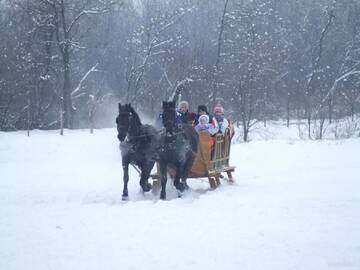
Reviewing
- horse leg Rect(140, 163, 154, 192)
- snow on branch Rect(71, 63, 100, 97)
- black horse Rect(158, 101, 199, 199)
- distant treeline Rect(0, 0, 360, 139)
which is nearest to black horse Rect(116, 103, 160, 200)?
horse leg Rect(140, 163, 154, 192)

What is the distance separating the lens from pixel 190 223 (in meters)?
6.98

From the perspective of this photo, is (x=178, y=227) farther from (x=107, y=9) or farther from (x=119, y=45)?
(x=119, y=45)

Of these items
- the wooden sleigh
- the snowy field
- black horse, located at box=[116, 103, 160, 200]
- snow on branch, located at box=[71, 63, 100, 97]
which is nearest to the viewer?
the snowy field

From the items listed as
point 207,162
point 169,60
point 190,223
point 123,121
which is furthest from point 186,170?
point 169,60

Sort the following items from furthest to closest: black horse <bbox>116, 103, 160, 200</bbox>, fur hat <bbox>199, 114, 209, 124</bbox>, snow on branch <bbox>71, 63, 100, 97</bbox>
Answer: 1. snow on branch <bbox>71, 63, 100, 97</bbox>
2. fur hat <bbox>199, 114, 209, 124</bbox>
3. black horse <bbox>116, 103, 160, 200</bbox>

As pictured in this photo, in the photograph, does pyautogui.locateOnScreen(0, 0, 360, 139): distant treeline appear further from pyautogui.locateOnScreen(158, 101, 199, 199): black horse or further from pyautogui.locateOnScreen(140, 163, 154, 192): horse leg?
pyautogui.locateOnScreen(140, 163, 154, 192): horse leg

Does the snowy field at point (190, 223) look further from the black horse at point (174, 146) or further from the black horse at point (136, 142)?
the black horse at point (136, 142)

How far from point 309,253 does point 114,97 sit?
34.8 meters

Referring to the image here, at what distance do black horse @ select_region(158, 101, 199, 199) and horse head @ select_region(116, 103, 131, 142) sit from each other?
0.78 m

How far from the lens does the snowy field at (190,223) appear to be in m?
5.43

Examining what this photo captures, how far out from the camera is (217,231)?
6492 mm

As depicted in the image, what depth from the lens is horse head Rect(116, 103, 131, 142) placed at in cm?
894

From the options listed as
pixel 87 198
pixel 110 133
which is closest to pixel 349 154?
pixel 87 198

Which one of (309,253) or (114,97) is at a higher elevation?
(114,97)
